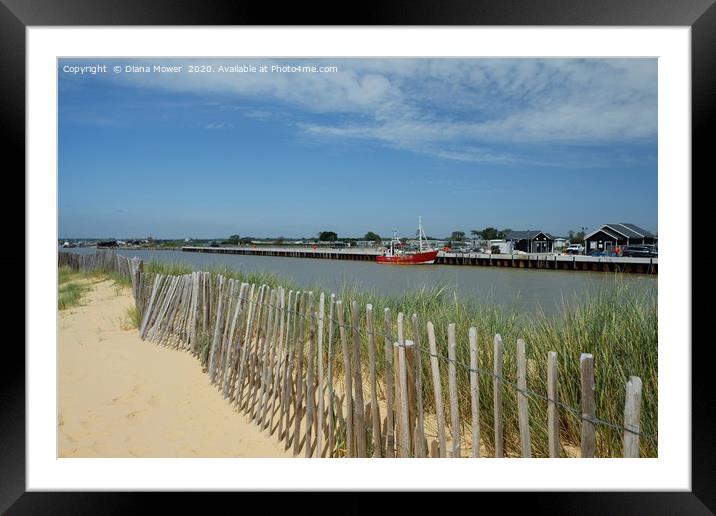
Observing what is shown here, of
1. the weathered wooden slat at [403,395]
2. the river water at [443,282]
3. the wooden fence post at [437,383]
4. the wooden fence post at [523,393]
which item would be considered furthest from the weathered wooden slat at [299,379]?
the river water at [443,282]

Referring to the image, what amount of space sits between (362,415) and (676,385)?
66.3 inches

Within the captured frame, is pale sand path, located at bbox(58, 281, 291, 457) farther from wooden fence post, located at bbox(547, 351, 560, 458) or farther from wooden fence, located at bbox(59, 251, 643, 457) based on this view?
wooden fence post, located at bbox(547, 351, 560, 458)

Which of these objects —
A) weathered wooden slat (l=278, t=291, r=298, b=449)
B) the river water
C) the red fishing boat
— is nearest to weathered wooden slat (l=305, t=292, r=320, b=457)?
weathered wooden slat (l=278, t=291, r=298, b=449)

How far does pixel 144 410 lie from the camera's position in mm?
3467

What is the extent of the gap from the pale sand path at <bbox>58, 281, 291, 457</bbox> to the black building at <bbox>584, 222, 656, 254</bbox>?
7.42 metres

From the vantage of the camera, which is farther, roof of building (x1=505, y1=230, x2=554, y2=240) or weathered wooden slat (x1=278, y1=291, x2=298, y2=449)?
roof of building (x1=505, y1=230, x2=554, y2=240)

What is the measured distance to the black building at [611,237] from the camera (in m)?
A: 8.77

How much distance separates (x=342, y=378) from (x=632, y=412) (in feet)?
7.91

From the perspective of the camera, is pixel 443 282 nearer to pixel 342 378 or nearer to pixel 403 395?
pixel 342 378

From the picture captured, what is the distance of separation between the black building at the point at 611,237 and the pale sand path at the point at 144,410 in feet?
24.3

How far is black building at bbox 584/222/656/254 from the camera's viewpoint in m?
8.77
